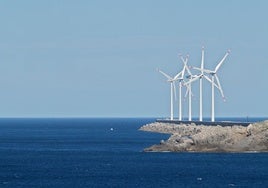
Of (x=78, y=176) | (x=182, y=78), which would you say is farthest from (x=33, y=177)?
(x=182, y=78)

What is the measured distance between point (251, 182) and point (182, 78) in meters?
117

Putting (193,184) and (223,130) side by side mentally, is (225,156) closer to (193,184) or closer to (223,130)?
(223,130)

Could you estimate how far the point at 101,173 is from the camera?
9262cm

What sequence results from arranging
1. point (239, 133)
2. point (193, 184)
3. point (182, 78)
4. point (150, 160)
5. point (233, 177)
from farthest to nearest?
point (182, 78), point (239, 133), point (150, 160), point (233, 177), point (193, 184)

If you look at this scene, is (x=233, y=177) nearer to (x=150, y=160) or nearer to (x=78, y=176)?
(x=78, y=176)

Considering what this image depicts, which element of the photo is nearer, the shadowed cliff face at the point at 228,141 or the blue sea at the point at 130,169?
the blue sea at the point at 130,169

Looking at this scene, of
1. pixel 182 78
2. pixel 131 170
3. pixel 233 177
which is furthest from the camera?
pixel 182 78

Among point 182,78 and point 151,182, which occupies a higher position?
point 182,78

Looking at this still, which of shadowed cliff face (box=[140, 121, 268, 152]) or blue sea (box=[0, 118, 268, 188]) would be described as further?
shadowed cliff face (box=[140, 121, 268, 152])

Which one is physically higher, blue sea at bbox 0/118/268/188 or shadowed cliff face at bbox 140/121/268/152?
shadowed cliff face at bbox 140/121/268/152

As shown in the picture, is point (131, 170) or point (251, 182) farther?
point (131, 170)

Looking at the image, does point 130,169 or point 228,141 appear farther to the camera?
point 228,141

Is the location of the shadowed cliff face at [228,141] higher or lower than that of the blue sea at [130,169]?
higher

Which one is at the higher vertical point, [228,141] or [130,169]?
[228,141]
